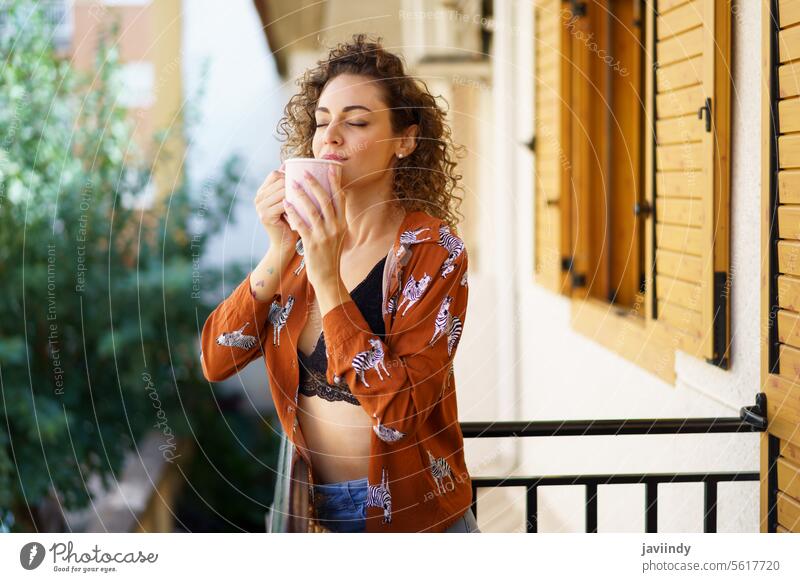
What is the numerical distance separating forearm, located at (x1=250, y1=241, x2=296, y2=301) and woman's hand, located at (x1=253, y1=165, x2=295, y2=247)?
12 mm

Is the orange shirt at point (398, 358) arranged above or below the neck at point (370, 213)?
below

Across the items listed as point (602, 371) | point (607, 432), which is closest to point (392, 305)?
point (607, 432)

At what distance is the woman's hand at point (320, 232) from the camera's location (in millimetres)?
1332

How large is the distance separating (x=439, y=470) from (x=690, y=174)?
46.6 inches

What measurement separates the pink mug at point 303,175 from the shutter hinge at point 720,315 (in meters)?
1.09

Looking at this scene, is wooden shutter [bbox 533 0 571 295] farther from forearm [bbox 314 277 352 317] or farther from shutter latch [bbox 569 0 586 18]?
forearm [bbox 314 277 352 317]

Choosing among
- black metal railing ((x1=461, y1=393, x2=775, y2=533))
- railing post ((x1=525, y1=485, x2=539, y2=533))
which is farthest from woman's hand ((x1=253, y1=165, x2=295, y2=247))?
railing post ((x1=525, y1=485, x2=539, y2=533))

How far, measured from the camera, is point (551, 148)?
3764mm

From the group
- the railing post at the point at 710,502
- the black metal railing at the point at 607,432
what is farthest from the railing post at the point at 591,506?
the railing post at the point at 710,502

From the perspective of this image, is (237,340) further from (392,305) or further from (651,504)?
(651,504)

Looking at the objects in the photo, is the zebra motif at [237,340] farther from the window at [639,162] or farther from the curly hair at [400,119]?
the window at [639,162]

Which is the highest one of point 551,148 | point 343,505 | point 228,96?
point 228,96

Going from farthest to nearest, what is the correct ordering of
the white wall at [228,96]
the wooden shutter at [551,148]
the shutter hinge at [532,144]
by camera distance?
the white wall at [228,96]
the shutter hinge at [532,144]
the wooden shutter at [551,148]

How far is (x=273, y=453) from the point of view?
5422 millimetres
